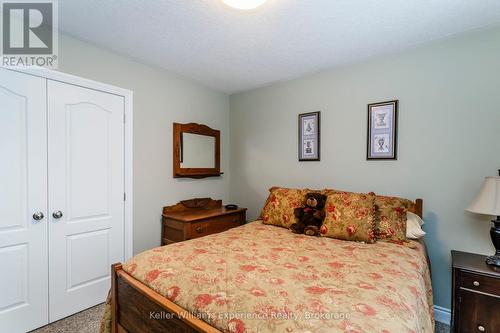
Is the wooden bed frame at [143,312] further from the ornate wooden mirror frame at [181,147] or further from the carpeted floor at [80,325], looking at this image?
the ornate wooden mirror frame at [181,147]

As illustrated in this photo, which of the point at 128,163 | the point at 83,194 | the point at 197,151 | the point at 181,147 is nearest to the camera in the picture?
the point at 83,194

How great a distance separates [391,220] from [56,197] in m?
2.82

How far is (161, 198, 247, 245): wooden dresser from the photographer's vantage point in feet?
8.67

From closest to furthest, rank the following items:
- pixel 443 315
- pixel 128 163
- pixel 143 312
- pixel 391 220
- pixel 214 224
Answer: pixel 143 312
pixel 391 220
pixel 443 315
pixel 128 163
pixel 214 224

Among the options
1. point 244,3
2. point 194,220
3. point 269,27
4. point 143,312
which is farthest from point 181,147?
point 143,312

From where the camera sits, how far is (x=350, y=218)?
205cm

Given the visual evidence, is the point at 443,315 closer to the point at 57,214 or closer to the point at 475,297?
the point at 475,297

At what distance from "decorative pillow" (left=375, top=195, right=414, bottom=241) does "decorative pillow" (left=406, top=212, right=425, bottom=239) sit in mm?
55

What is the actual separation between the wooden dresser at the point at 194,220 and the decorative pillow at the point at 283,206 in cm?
56

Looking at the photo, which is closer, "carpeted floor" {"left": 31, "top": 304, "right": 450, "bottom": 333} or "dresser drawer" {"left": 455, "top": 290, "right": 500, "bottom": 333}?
"dresser drawer" {"left": 455, "top": 290, "right": 500, "bottom": 333}

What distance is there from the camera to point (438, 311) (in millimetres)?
2166

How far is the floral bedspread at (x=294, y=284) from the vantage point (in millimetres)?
961

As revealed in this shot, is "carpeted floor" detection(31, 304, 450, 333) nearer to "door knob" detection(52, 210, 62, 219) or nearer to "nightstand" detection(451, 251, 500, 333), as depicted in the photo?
"nightstand" detection(451, 251, 500, 333)

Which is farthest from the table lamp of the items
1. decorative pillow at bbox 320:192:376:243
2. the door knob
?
the door knob
